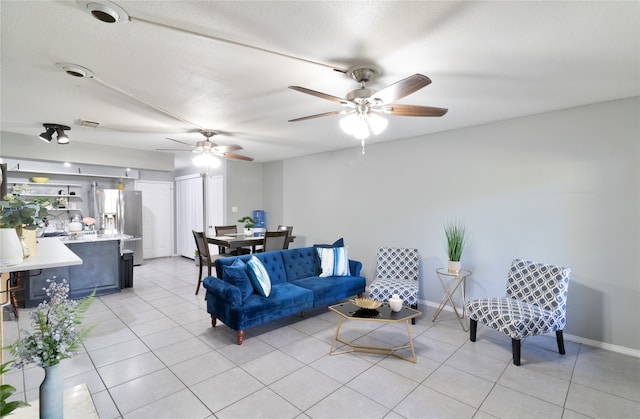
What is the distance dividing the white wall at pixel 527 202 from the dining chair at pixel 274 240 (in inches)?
47.4

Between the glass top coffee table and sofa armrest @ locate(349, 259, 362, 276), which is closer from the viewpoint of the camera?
the glass top coffee table

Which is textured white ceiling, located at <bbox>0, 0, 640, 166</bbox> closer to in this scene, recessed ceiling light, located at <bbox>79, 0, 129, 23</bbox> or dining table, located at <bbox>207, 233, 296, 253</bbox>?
recessed ceiling light, located at <bbox>79, 0, 129, 23</bbox>

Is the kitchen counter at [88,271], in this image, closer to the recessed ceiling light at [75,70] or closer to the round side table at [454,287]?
the recessed ceiling light at [75,70]

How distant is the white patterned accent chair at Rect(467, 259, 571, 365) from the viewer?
2820 millimetres

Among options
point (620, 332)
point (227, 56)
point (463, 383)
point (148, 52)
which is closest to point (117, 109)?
point (148, 52)

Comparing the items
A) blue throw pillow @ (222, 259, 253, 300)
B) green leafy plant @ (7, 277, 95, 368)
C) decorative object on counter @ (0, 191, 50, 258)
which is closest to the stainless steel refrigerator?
blue throw pillow @ (222, 259, 253, 300)

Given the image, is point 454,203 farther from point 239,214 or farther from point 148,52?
point 239,214

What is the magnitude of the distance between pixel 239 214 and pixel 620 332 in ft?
21.3

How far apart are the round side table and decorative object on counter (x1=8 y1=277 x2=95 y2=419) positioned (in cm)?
358

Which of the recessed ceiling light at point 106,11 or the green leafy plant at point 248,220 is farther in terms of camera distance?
the green leafy plant at point 248,220

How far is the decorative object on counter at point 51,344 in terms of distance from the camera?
1158mm

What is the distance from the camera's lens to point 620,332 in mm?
3068

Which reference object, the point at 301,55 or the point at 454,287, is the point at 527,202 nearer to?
the point at 454,287

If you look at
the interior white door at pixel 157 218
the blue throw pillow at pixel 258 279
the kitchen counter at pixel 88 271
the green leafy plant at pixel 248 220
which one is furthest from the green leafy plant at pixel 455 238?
the interior white door at pixel 157 218
